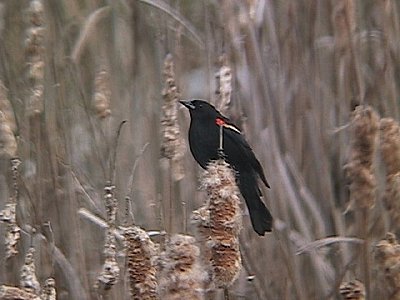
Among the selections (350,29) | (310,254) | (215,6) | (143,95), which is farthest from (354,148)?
(143,95)

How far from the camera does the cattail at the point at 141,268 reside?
→ 34.9 inches

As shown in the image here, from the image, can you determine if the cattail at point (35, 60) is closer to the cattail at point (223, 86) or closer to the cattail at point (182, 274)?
the cattail at point (223, 86)

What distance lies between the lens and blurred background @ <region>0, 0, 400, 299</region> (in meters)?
1.31

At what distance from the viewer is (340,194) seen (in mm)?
1504

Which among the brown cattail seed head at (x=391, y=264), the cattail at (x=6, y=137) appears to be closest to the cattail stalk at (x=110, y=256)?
the cattail at (x=6, y=137)

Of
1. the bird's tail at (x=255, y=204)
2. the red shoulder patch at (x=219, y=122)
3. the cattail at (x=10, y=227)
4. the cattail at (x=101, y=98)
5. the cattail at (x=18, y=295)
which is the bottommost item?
the cattail at (x=18, y=295)

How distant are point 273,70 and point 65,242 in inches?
18.7

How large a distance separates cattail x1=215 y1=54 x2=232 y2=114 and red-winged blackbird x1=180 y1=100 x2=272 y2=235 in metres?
0.03

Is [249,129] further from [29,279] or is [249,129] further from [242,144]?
[29,279]

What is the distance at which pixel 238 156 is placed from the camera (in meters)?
1.26

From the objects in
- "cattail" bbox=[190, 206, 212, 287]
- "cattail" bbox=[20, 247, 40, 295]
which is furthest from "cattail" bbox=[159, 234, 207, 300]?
"cattail" bbox=[20, 247, 40, 295]

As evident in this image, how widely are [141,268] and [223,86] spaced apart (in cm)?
38

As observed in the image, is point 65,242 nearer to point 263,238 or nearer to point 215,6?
point 263,238

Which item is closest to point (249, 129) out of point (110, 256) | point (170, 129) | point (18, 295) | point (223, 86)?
point (223, 86)
